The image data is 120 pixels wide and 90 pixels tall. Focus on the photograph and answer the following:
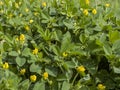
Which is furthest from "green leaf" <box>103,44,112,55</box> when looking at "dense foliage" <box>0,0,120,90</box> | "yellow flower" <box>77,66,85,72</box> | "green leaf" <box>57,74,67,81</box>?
"green leaf" <box>57,74,67,81</box>

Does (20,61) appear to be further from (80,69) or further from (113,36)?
(113,36)

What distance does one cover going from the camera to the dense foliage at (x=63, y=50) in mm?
1564

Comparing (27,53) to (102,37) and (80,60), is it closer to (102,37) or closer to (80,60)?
(80,60)

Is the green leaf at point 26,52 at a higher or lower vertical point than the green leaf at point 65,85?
higher

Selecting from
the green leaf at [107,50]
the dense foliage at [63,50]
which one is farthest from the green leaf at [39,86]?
the green leaf at [107,50]

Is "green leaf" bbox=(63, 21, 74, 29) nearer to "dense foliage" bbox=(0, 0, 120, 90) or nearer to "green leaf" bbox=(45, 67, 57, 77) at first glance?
"dense foliage" bbox=(0, 0, 120, 90)

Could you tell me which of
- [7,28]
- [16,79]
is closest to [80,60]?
[16,79]

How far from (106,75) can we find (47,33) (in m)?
0.38

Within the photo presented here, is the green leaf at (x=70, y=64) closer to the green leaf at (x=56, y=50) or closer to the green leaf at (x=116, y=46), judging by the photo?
the green leaf at (x=56, y=50)

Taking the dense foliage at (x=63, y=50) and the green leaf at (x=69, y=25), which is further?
the green leaf at (x=69, y=25)

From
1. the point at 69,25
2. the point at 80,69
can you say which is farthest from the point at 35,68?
the point at 69,25

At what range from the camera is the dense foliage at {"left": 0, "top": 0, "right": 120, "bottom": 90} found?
156 centimetres

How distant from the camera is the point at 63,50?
160 centimetres

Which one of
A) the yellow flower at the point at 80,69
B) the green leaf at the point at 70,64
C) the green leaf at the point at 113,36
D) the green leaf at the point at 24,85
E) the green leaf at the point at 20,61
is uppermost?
the green leaf at the point at 113,36
